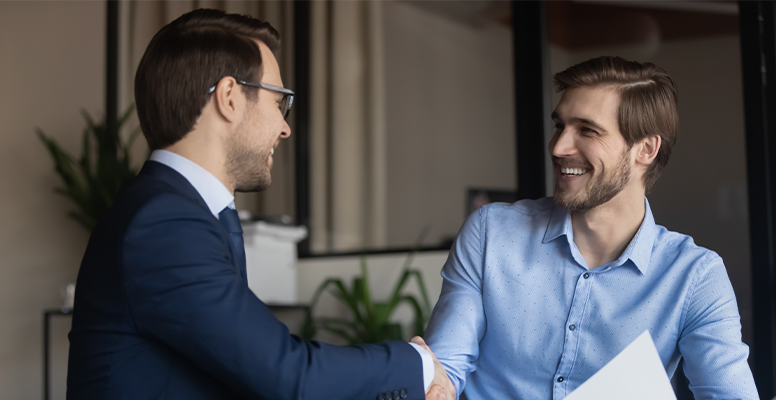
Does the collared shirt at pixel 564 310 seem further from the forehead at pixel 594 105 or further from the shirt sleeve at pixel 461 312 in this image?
the forehead at pixel 594 105

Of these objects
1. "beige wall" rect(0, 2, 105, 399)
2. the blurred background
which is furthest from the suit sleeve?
"beige wall" rect(0, 2, 105, 399)

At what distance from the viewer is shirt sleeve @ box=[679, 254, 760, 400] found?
1286 mm

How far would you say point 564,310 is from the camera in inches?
59.3

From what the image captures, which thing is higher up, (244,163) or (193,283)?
(244,163)

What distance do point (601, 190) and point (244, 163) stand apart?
85 cm

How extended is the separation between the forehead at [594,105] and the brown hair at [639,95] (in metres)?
0.01

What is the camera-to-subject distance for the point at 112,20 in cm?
441

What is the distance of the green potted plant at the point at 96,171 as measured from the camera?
147 inches

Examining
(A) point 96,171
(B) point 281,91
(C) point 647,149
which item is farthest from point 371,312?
(B) point 281,91

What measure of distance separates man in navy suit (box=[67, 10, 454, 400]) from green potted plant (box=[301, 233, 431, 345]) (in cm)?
221

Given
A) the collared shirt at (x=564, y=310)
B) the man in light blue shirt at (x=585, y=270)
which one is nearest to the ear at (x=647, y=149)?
the man in light blue shirt at (x=585, y=270)

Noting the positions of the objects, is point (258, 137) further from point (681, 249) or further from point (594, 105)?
point (681, 249)

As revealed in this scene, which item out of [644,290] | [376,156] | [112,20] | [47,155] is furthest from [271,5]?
[644,290]

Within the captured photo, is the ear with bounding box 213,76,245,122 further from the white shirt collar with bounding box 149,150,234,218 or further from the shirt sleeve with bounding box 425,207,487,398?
the shirt sleeve with bounding box 425,207,487,398
